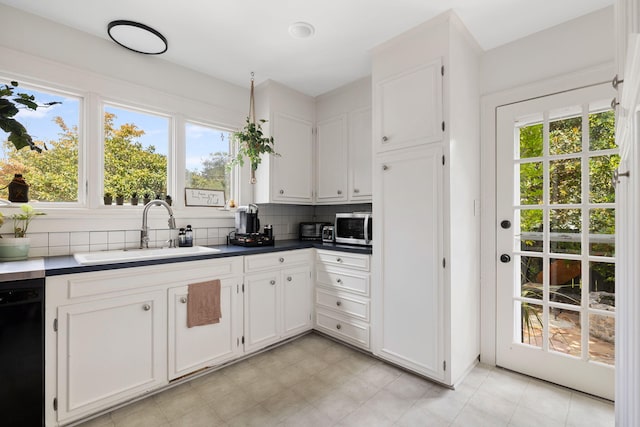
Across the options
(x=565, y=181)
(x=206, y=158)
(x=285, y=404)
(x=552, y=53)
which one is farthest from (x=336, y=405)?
(x=552, y=53)

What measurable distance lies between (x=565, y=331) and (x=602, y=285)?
394mm

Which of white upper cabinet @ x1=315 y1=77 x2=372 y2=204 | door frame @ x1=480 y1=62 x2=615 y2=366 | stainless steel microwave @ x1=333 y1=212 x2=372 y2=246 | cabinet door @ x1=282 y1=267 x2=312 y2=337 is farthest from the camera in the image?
white upper cabinet @ x1=315 y1=77 x2=372 y2=204

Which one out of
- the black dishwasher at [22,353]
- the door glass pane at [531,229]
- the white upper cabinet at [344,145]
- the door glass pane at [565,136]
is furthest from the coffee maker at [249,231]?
the door glass pane at [565,136]

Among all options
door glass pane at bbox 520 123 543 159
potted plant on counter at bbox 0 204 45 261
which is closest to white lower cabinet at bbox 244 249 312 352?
potted plant on counter at bbox 0 204 45 261

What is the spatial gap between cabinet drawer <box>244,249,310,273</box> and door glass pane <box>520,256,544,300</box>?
1761 mm

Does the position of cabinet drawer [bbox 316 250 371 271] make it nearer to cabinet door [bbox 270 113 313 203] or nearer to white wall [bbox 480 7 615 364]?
cabinet door [bbox 270 113 313 203]

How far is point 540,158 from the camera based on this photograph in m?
2.11

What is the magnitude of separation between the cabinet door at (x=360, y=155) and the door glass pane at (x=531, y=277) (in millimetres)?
1335

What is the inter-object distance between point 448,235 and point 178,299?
1.88 metres

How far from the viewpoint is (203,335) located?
212cm

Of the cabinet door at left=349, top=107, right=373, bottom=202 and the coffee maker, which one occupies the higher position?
the cabinet door at left=349, top=107, right=373, bottom=202

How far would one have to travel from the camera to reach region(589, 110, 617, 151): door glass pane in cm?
186

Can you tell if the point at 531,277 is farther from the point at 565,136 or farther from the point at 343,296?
the point at 343,296

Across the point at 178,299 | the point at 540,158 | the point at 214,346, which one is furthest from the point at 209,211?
the point at 540,158
